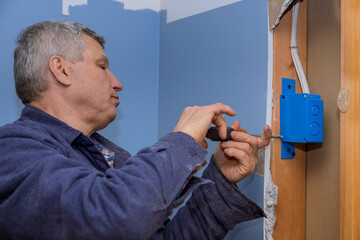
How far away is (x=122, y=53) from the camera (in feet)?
5.06

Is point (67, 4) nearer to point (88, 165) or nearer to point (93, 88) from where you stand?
point (93, 88)

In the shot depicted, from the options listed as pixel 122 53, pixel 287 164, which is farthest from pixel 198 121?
pixel 122 53

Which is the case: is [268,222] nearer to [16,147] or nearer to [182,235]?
[182,235]

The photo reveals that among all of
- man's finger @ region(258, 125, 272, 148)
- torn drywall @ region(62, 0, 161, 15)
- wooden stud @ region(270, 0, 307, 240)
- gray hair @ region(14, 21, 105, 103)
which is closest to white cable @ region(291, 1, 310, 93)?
wooden stud @ region(270, 0, 307, 240)

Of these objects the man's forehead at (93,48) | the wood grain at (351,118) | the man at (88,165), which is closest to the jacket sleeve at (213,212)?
the man at (88,165)

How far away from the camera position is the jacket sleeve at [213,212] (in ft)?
3.19

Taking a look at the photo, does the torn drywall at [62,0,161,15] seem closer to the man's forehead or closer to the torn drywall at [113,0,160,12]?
the torn drywall at [113,0,160,12]

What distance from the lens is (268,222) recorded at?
3.42 feet

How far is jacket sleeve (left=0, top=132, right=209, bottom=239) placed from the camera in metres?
0.60

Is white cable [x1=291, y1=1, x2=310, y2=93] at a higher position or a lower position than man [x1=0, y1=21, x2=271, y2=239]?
higher

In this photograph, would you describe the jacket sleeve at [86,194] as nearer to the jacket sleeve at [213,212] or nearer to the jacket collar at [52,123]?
the jacket collar at [52,123]

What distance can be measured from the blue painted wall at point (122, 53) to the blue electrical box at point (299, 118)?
30.5 inches

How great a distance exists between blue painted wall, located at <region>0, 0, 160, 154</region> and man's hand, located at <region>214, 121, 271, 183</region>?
0.65 m

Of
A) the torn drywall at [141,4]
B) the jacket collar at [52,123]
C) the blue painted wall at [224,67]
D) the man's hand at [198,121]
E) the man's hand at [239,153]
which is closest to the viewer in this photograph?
the man's hand at [198,121]
